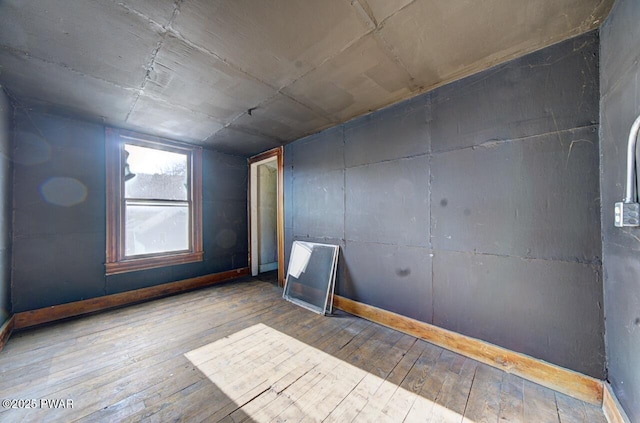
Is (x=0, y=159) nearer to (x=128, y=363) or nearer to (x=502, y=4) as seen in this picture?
(x=128, y=363)

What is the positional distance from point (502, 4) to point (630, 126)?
97cm

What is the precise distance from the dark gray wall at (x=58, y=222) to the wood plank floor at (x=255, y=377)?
51 centimetres

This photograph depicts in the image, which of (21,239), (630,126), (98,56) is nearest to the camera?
(630,126)

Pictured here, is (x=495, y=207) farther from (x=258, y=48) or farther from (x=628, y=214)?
(x=258, y=48)

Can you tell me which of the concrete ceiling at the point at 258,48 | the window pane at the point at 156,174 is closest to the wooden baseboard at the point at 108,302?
the window pane at the point at 156,174

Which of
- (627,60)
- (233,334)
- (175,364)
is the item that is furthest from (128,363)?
(627,60)

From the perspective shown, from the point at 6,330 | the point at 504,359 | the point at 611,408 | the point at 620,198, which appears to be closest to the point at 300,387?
the point at 504,359

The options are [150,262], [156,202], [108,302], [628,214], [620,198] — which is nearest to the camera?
[628,214]

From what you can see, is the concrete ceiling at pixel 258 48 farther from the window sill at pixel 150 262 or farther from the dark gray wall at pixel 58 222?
the window sill at pixel 150 262

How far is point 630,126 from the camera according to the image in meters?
1.19

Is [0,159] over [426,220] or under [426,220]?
over

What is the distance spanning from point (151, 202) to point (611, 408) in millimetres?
5181

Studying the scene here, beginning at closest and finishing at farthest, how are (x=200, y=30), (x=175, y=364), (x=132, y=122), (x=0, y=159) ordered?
(x=200, y=30)
(x=175, y=364)
(x=0, y=159)
(x=132, y=122)

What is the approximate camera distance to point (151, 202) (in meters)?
3.60
